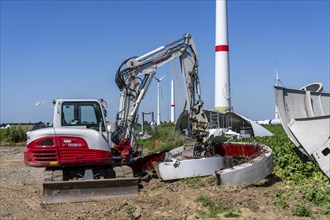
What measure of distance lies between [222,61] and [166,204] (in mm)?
21087

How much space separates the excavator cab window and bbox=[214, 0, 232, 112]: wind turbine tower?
18.3 m

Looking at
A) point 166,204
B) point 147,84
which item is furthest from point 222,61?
point 166,204

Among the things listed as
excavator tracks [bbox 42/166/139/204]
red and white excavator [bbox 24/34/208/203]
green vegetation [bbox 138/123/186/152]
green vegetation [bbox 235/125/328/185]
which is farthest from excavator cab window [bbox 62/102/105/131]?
green vegetation [bbox 138/123/186/152]

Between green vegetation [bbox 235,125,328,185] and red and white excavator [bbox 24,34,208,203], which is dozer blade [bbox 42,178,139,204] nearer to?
red and white excavator [bbox 24,34,208,203]

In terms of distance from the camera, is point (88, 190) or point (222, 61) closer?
point (88, 190)

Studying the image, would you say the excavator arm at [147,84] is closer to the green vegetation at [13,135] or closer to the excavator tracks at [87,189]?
the excavator tracks at [87,189]

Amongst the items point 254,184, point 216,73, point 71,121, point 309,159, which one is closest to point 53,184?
point 71,121

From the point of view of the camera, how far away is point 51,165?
11.8m

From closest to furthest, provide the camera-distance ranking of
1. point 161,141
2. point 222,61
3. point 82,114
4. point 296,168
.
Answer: point 296,168 < point 82,114 < point 161,141 < point 222,61

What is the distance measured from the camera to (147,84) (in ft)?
45.8

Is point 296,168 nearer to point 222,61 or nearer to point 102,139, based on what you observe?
point 102,139

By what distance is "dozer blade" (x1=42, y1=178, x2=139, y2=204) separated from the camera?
439 inches

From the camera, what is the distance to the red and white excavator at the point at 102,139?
1141 centimetres

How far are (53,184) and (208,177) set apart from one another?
3.94 m
